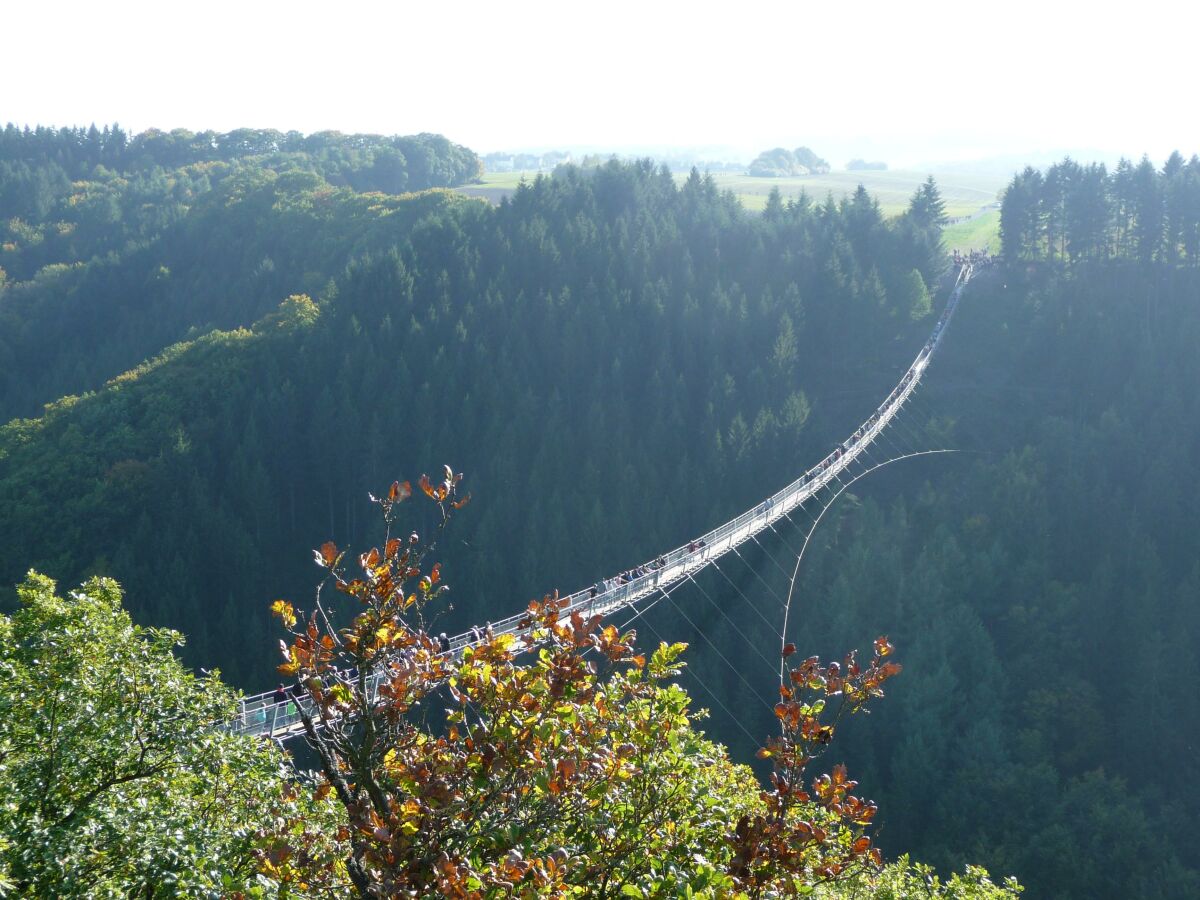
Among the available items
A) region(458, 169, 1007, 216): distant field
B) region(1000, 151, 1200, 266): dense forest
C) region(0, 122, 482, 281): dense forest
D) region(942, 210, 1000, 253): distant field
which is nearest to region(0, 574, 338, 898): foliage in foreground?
region(1000, 151, 1200, 266): dense forest

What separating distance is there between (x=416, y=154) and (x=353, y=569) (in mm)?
67445

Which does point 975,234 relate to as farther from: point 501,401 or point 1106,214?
point 501,401

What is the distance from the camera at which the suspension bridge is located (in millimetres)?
17188

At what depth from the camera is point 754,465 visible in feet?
140

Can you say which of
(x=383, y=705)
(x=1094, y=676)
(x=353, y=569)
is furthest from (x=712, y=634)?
(x=383, y=705)

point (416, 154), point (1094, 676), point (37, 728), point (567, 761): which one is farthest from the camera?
point (416, 154)

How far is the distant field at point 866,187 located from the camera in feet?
320

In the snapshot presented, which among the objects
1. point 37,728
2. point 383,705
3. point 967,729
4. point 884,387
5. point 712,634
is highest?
point 383,705

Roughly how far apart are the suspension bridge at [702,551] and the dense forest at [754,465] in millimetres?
1246

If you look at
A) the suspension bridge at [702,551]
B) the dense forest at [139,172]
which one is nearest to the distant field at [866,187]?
the dense forest at [139,172]

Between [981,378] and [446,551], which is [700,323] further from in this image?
[446,551]

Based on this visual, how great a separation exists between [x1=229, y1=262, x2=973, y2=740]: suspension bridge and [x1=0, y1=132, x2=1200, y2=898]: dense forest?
125 centimetres

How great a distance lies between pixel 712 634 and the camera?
35281 mm

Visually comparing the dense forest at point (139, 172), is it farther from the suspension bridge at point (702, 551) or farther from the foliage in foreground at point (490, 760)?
the foliage in foreground at point (490, 760)
